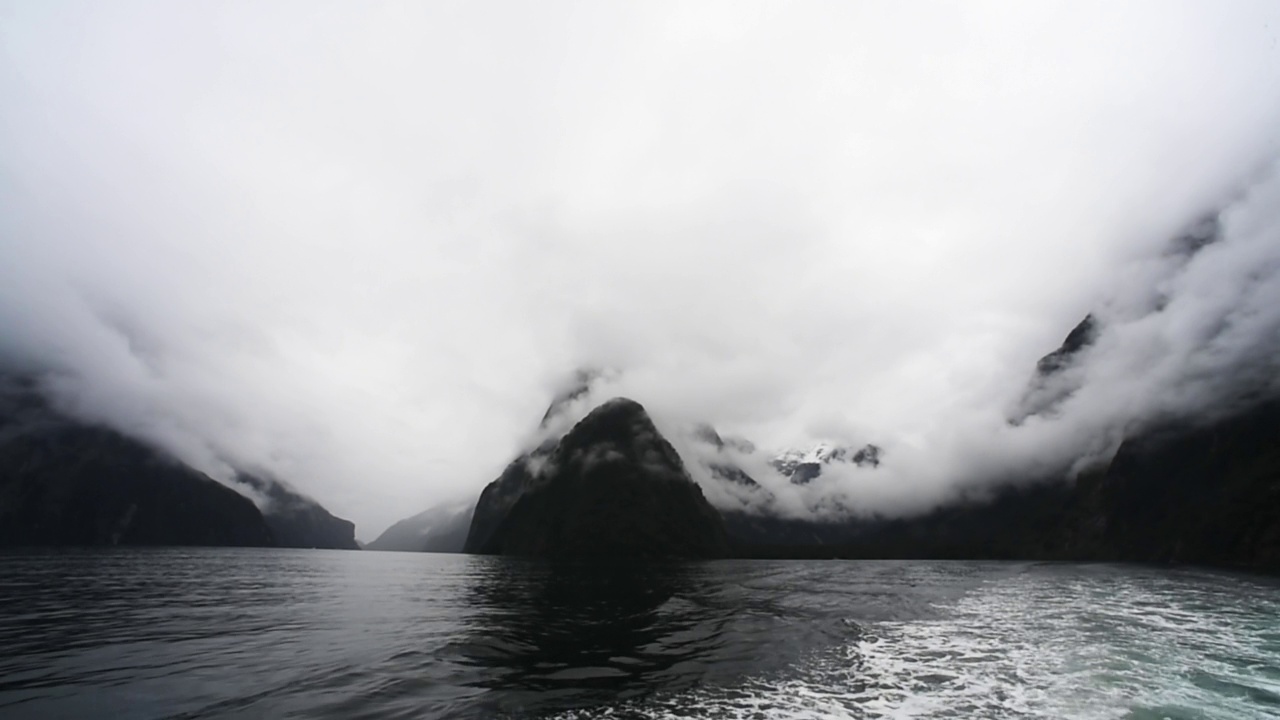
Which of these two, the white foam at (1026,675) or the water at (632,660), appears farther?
the water at (632,660)

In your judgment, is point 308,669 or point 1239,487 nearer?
point 308,669

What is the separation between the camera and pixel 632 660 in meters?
26.3

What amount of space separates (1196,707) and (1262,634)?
23.0m

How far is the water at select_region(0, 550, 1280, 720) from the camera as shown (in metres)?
19.1

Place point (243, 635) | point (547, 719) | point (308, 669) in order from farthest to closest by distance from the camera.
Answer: point (243, 635) → point (308, 669) → point (547, 719)

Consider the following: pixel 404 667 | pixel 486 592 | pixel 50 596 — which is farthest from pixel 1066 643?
pixel 50 596

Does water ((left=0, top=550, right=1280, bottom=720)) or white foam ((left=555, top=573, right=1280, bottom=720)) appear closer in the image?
white foam ((left=555, top=573, right=1280, bottom=720))

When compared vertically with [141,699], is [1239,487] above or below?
above

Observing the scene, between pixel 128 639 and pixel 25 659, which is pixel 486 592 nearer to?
pixel 128 639

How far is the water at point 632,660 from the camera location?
19125mm

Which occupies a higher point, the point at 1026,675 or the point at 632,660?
the point at 1026,675

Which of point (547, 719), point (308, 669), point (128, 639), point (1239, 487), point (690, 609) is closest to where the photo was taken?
point (547, 719)

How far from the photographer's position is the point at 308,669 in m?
24.4

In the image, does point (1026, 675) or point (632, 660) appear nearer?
point (1026, 675)
